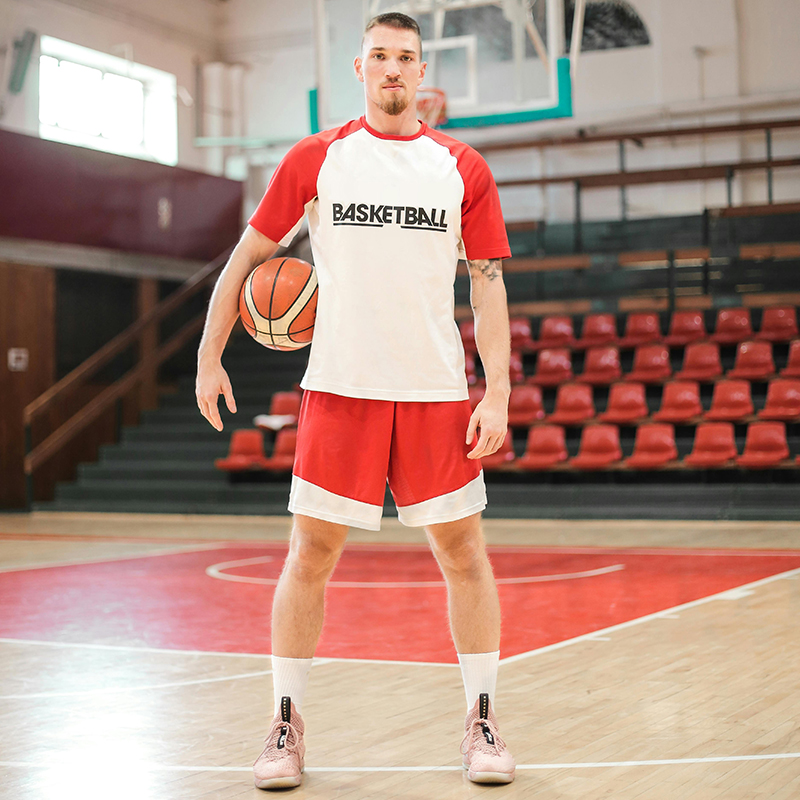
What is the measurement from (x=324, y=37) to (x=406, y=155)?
733 centimetres

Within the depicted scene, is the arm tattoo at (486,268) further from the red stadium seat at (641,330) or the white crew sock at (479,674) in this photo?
the red stadium seat at (641,330)

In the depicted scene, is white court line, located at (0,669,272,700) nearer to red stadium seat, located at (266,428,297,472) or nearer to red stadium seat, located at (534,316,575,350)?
red stadium seat, located at (266,428,297,472)

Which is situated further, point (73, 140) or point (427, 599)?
point (73, 140)

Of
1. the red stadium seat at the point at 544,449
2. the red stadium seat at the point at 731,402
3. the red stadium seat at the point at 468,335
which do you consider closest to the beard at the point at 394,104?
the red stadium seat at the point at 544,449

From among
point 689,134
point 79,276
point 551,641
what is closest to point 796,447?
point 689,134

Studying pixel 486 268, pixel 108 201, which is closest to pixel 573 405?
pixel 108 201

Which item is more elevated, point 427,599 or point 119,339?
point 119,339

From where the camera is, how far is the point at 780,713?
2.97 m

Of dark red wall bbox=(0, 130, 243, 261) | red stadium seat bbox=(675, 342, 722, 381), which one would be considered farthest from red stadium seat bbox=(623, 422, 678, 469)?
dark red wall bbox=(0, 130, 243, 261)

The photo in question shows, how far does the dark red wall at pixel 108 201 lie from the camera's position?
11766 millimetres

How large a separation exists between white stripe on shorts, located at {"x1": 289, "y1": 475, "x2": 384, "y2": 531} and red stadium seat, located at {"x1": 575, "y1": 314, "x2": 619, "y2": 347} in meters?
A: 9.07

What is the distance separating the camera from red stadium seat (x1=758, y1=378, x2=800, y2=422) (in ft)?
31.3

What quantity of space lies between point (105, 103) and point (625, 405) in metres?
7.44

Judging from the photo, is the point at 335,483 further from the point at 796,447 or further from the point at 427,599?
the point at 796,447
